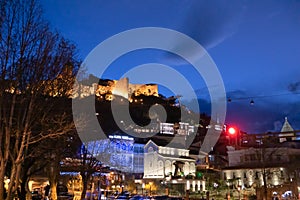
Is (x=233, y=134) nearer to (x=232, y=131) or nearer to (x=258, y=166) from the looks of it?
(x=232, y=131)

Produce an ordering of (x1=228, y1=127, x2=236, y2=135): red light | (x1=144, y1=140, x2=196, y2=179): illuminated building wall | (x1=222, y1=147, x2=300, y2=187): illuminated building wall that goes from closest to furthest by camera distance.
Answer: (x1=228, y1=127, x2=236, y2=135): red light < (x1=222, y1=147, x2=300, y2=187): illuminated building wall < (x1=144, y1=140, x2=196, y2=179): illuminated building wall

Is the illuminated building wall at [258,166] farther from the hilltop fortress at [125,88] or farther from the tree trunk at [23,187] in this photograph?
the hilltop fortress at [125,88]

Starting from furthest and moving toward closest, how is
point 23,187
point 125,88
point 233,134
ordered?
1. point 125,88
2. point 23,187
3. point 233,134

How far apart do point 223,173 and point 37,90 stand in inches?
1917

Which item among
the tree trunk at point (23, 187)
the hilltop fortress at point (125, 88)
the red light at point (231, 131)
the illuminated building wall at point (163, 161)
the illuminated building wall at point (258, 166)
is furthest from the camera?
the hilltop fortress at point (125, 88)

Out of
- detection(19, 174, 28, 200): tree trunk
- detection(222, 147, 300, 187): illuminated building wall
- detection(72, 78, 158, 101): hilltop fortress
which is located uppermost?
detection(72, 78, 158, 101): hilltop fortress

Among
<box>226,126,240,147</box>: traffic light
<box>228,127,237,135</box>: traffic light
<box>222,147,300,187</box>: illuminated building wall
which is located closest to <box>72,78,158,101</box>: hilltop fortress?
<box>222,147,300,187</box>: illuminated building wall

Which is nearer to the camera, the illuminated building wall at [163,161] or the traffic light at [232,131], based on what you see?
the traffic light at [232,131]

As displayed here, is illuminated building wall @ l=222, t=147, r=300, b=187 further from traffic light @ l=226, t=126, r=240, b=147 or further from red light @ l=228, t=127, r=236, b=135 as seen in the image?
red light @ l=228, t=127, r=236, b=135

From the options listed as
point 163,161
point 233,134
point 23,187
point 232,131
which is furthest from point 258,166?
point 23,187

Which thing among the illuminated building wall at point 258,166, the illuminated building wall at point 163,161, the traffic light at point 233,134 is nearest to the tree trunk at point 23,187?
the traffic light at point 233,134

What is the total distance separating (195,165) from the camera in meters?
66.1

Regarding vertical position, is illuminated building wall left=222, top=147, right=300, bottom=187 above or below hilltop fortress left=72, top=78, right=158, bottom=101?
below

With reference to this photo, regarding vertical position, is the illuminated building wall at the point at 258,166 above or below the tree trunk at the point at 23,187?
above
